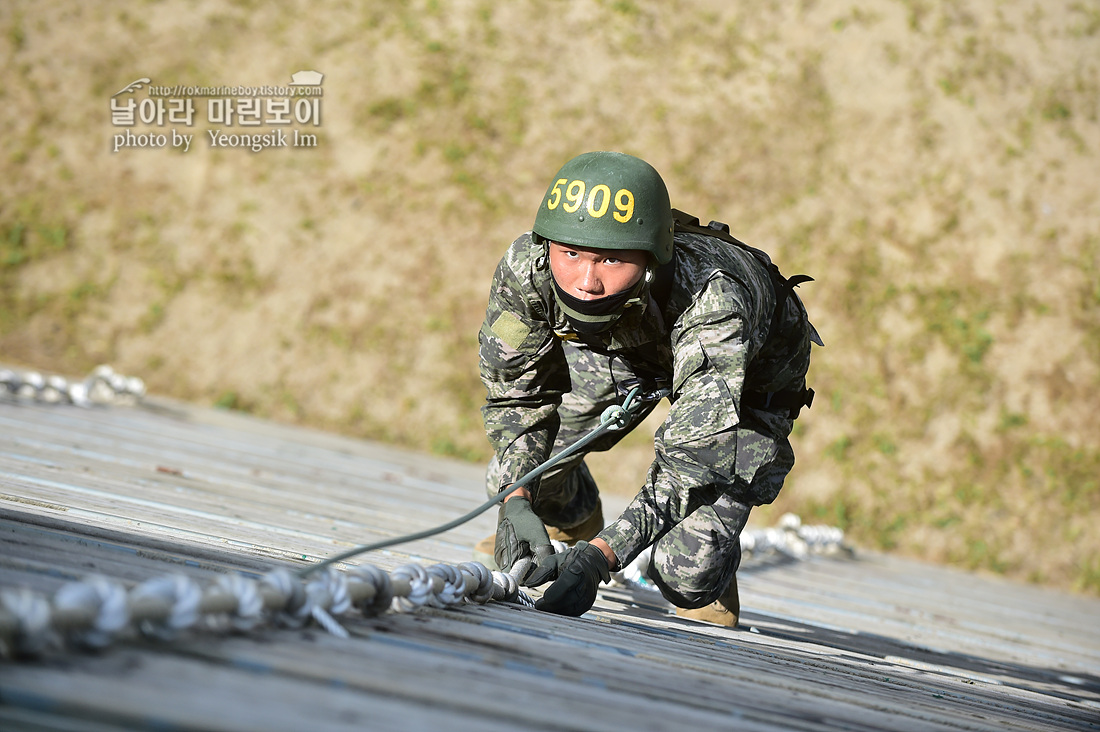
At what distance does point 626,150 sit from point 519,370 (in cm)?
672

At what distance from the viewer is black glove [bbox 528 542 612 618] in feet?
6.49

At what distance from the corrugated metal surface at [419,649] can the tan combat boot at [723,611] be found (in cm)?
9

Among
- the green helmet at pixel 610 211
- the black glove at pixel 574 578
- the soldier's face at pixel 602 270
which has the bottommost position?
the black glove at pixel 574 578

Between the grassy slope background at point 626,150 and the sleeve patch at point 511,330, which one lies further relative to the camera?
the grassy slope background at point 626,150

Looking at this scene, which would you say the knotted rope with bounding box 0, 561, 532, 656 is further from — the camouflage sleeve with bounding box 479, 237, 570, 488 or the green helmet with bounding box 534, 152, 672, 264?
the camouflage sleeve with bounding box 479, 237, 570, 488

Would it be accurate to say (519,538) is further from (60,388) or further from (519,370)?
(60,388)

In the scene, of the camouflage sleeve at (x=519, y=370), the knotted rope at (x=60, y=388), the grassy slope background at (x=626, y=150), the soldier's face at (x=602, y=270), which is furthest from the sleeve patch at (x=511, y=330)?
the grassy slope background at (x=626, y=150)

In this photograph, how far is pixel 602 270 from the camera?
7.73ft

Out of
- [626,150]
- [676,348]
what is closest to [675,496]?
[676,348]

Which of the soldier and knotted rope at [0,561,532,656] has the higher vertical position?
the soldier

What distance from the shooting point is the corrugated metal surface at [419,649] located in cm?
92

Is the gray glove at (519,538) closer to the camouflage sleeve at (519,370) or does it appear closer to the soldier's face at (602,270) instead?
the camouflage sleeve at (519,370)

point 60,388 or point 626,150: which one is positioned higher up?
point 626,150

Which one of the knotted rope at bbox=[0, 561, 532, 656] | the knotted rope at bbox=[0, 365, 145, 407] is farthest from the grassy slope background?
the knotted rope at bbox=[0, 561, 532, 656]
